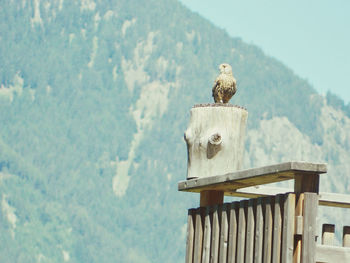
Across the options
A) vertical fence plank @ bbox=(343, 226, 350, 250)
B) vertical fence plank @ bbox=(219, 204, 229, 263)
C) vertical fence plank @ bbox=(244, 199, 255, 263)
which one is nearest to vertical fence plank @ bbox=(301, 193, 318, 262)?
vertical fence plank @ bbox=(244, 199, 255, 263)

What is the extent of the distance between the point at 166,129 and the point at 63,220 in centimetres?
2797

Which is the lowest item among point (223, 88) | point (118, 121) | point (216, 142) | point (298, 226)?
point (298, 226)

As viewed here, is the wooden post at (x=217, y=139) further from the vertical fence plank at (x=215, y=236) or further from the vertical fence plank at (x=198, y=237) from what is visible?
the vertical fence plank at (x=215, y=236)

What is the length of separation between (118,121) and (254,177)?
146m

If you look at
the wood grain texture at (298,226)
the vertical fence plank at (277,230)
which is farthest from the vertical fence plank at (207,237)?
the wood grain texture at (298,226)

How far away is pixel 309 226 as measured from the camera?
4.48 m

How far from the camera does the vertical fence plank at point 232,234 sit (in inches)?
200

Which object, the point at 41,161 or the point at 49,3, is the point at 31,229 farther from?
the point at 49,3

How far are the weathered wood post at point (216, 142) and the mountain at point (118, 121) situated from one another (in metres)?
111

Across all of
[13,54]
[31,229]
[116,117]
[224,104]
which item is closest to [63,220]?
[31,229]

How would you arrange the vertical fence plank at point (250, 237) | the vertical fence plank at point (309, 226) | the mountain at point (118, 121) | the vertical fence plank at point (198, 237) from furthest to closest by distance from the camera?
the mountain at point (118, 121) < the vertical fence plank at point (198, 237) < the vertical fence plank at point (250, 237) < the vertical fence plank at point (309, 226)

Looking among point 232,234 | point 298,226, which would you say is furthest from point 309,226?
point 232,234

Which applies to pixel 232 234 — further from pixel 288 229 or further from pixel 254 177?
pixel 288 229

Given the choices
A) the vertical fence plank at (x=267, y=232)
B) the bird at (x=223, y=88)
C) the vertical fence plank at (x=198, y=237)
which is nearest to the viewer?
the vertical fence plank at (x=267, y=232)
